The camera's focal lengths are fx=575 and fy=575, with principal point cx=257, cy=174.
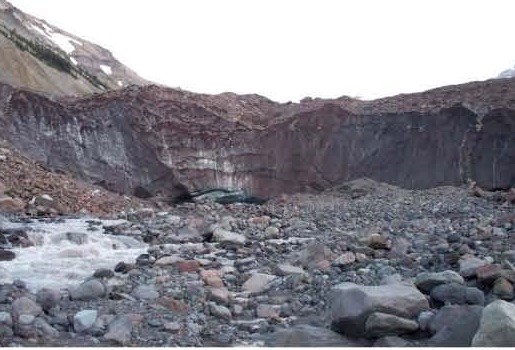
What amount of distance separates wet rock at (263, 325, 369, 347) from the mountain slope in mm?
24099

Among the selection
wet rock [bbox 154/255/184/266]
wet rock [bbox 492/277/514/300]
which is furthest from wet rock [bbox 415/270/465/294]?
wet rock [bbox 154/255/184/266]

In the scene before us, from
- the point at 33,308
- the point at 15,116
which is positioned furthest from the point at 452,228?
the point at 15,116

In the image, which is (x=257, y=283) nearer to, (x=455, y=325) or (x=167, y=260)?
(x=167, y=260)

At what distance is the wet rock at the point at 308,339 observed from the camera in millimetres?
5801

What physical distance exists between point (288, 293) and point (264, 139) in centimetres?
2043

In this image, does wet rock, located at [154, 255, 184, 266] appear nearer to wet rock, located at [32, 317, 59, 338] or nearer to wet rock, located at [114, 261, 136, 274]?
wet rock, located at [114, 261, 136, 274]

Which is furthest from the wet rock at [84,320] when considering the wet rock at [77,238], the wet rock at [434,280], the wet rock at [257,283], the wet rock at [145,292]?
the wet rock at [77,238]

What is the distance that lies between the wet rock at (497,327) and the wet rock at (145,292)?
4243 mm

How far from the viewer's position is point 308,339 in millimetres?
5867

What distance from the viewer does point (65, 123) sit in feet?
83.9

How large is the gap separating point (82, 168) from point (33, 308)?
19390 millimetres

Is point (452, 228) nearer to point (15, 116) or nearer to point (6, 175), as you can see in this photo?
point (6, 175)

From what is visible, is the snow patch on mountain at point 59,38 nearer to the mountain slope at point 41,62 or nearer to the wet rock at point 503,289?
the mountain slope at point 41,62

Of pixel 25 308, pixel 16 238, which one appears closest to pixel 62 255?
pixel 16 238
